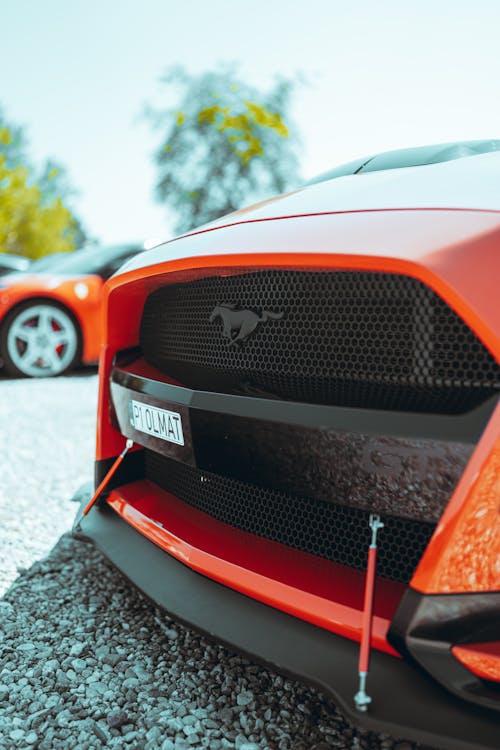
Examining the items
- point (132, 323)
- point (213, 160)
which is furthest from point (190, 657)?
point (213, 160)

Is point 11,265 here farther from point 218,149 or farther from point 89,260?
point 218,149

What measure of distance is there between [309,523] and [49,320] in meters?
5.23

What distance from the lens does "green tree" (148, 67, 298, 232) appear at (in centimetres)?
2303

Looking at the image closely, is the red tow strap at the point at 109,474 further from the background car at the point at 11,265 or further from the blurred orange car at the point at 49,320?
the background car at the point at 11,265

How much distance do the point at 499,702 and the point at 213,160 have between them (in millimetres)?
23680

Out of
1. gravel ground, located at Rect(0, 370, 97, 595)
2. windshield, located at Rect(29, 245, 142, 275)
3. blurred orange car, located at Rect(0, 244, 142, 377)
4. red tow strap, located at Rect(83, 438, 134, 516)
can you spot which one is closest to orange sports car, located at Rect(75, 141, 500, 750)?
red tow strap, located at Rect(83, 438, 134, 516)

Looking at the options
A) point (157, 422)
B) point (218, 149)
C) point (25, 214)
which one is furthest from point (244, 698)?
point (25, 214)

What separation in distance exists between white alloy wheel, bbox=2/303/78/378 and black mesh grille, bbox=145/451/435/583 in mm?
4723

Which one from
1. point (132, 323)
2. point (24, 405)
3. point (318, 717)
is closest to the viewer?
point (318, 717)

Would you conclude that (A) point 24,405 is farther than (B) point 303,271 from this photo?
Yes

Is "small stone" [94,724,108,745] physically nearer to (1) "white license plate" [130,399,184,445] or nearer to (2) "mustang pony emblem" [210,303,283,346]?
(1) "white license plate" [130,399,184,445]

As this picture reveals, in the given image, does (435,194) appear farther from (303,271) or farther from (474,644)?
(474,644)

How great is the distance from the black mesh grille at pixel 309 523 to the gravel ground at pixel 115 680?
0.35 m

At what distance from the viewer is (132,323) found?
2072 millimetres
